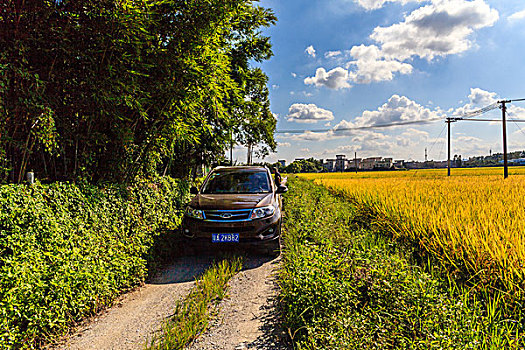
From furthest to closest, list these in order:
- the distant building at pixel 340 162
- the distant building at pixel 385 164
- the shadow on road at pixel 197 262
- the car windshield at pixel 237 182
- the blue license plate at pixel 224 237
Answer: the distant building at pixel 340 162 < the distant building at pixel 385 164 < the car windshield at pixel 237 182 < the blue license plate at pixel 224 237 < the shadow on road at pixel 197 262

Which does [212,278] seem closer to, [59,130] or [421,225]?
[59,130]

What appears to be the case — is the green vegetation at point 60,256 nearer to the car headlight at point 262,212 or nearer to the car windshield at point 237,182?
the car windshield at point 237,182

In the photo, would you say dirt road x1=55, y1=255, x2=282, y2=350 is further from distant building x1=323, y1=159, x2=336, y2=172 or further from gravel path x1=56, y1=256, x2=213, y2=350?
distant building x1=323, y1=159, x2=336, y2=172

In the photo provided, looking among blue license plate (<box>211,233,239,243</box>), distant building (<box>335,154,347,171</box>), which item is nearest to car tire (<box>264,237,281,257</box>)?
blue license plate (<box>211,233,239,243</box>)

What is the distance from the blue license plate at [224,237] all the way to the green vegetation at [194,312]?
0.45 meters

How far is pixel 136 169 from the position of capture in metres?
5.77

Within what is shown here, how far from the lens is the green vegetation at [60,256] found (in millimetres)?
2572

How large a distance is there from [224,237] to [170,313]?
1.68 metres

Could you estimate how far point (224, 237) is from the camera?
478cm

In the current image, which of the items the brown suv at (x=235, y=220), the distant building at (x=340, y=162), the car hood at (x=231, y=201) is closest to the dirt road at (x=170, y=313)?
the brown suv at (x=235, y=220)

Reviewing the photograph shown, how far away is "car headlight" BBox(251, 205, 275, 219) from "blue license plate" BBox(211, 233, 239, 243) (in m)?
0.45

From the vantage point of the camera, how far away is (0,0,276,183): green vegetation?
11.6 feet

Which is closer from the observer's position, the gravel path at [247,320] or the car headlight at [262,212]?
the gravel path at [247,320]

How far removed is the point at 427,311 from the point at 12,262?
13.1 feet
